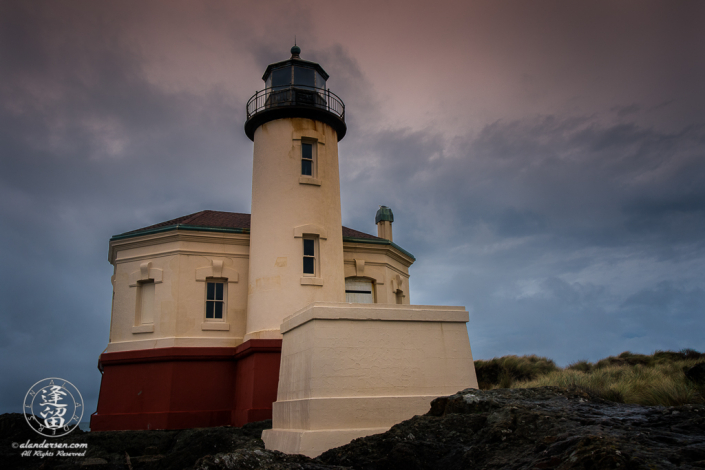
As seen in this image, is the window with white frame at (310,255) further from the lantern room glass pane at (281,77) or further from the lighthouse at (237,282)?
the lantern room glass pane at (281,77)

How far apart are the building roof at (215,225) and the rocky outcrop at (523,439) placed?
11583mm

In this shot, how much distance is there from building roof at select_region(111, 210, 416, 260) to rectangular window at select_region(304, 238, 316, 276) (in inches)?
97.9

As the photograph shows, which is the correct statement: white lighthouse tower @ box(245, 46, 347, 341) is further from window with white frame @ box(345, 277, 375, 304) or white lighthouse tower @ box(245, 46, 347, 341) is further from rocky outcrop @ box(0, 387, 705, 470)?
rocky outcrop @ box(0, 387, 705, 470)

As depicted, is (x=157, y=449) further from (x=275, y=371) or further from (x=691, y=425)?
(x=691, y=425)

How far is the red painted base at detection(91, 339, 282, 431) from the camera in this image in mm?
15461

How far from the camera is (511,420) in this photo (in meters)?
6.41

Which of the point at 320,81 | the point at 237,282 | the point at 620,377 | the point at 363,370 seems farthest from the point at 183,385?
the point at 620,377

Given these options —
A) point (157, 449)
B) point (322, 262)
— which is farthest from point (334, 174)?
point (157, 449)

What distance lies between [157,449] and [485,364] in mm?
13507

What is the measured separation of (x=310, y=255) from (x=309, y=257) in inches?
2.9

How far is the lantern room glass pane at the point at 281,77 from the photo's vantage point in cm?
1889

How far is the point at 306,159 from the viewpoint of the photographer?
712 inches

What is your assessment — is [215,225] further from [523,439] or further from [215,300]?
[523,439]

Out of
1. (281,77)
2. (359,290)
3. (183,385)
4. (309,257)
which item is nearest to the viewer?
(183,385)
